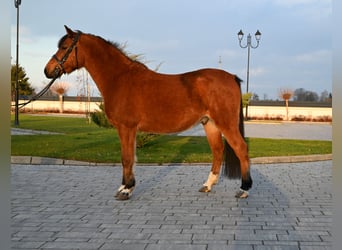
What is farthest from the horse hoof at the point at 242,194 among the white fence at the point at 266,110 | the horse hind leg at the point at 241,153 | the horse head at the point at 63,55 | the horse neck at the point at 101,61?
the white fence at the point at 266,110

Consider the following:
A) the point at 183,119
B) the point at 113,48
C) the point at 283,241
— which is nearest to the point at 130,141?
the point at 183,119

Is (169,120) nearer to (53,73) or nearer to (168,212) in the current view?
(168,212)

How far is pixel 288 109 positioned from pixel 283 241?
35910 millimetres

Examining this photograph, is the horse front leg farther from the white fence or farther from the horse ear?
the white fence

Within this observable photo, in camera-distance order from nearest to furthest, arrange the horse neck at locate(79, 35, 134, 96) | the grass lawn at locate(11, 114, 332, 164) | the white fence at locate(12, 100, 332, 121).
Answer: the horse neck at locate(79, 35, 134, 96)
the grass lawn at locate(11, 114, 332, 164)
the white fence at locate(12, 100, 332, 121)

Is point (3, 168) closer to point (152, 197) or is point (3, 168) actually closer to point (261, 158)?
point (152, 197)

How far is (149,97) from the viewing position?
19.0 ft

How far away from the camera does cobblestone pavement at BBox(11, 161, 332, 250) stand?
152 inches

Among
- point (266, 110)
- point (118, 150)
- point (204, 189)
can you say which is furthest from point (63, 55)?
point (266, 110)

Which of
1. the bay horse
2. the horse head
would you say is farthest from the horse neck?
the horse head

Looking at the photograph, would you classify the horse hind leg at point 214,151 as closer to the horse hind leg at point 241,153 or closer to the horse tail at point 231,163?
the horse tail at point 231,163

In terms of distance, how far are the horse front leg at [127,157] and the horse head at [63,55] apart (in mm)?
1380

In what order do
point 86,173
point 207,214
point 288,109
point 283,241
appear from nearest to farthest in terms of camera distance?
point 283,241 < point 207,214 < point 86,173 < point 288,109

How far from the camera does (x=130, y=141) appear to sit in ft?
19.2
